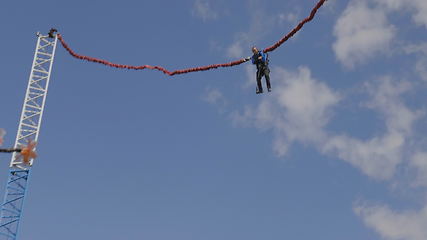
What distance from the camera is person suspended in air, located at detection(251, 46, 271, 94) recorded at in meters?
23.2

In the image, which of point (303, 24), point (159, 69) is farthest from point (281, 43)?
point (159, 69)

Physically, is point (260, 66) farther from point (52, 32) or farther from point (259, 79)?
point (52, 32)

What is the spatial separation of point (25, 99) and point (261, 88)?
29.6 meters

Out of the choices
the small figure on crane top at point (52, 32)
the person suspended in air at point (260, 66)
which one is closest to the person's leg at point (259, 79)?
the person suspended in air at point (260, 66)

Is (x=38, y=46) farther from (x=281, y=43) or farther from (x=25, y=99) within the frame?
(x=281, y=43)

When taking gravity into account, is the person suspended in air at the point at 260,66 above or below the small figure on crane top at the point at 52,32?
below

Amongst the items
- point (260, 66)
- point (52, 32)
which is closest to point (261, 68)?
point (260, 66)

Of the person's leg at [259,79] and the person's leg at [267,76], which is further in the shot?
the person's leg at [259,79]

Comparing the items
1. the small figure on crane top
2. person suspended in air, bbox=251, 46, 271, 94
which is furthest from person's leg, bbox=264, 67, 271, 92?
the small figure on crane top

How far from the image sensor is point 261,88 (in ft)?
80.3

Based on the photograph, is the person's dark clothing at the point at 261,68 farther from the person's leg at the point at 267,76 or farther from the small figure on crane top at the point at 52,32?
the small figure on crane top at the point at 52,32

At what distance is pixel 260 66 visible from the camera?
23656mm

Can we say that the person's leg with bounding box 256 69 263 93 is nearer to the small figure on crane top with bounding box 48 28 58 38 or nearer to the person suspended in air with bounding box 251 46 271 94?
the person suspended in air with bounding box 251 46 271 94

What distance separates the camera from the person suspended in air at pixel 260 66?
76.3 ft
